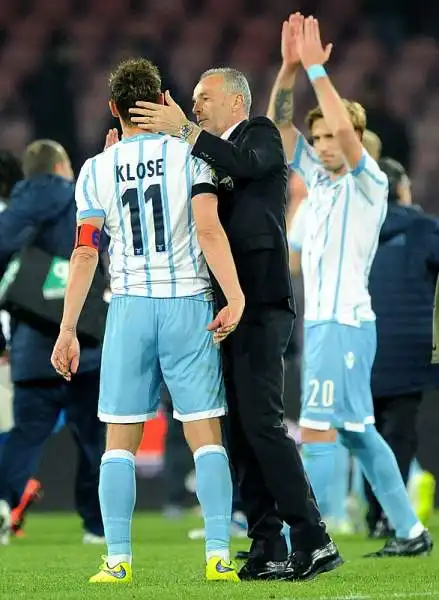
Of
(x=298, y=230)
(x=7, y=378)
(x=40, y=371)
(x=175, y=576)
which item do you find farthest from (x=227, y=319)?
(x=7, y=378)

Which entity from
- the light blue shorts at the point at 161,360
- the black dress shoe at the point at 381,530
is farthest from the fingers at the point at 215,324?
the black dress shoe at the point at 381,530

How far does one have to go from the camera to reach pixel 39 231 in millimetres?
7098

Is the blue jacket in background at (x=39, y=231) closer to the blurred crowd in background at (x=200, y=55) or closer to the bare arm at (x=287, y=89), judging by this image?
the bare arm at (x=287, y=89)

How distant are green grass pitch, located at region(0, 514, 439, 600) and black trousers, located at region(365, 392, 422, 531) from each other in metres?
0.22

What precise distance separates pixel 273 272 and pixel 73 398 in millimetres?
2637

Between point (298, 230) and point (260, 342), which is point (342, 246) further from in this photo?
point (260, 342)

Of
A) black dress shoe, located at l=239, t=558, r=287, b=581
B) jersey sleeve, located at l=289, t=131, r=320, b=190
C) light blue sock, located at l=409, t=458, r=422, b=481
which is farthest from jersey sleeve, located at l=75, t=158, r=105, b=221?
light blue sock, located at l=409, t=458, r=422, b=481

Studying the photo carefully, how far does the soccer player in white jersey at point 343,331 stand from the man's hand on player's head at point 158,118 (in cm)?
130

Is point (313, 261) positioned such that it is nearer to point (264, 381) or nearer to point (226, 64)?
point (264, 381)

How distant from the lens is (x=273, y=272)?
15.9 feet

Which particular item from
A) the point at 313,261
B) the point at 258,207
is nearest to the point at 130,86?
the point at 258,207

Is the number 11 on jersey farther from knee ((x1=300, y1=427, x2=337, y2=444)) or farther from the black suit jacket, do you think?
knee ((x1=300, y1=427, x2=337, y2=444))

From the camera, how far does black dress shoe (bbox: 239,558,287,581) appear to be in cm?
485

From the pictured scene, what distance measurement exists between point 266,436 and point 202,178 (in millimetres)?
922
